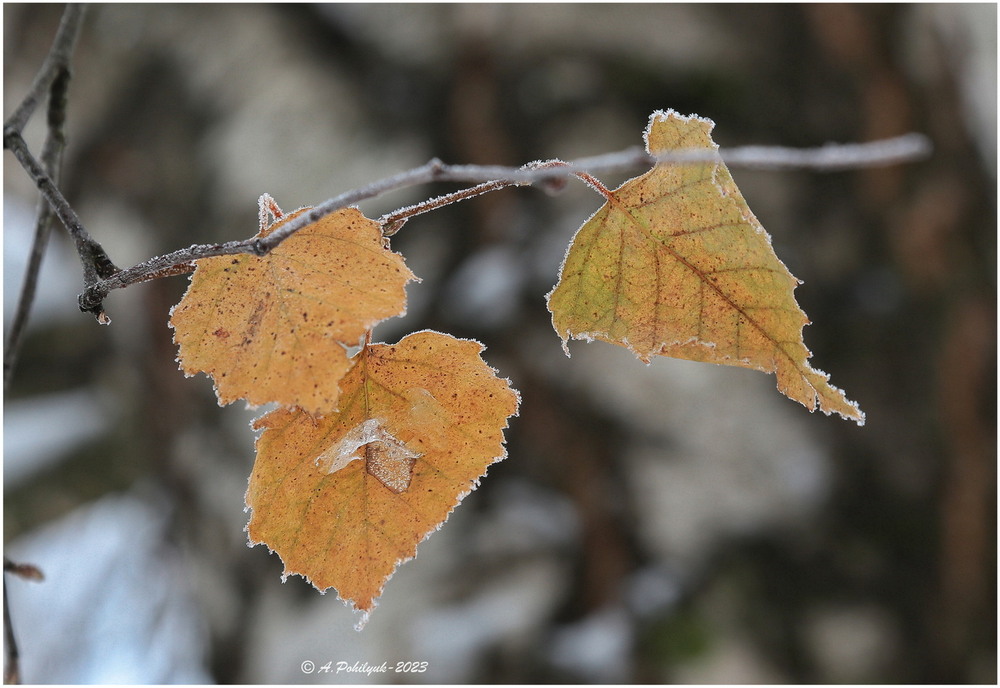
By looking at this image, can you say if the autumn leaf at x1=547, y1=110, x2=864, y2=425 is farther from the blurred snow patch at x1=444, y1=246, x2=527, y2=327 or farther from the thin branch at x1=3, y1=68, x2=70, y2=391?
the blurred snow patch at x1=444, y1=246, x2=527, y2=327

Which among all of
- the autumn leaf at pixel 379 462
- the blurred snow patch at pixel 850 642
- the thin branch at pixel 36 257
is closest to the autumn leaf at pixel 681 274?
the autumn leaf at pixel 379 462

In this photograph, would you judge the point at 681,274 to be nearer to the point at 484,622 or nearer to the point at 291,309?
the point at 291,309

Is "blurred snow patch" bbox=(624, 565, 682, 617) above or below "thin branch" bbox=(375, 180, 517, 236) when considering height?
below

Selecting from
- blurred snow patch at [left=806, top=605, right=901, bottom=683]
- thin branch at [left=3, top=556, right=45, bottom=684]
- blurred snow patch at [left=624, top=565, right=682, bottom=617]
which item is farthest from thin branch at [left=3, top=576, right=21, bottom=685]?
blurred snow patch at [left=806, top=605, right=901, bottom=683]

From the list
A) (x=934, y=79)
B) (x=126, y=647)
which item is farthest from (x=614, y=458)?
(x=126, y=647)

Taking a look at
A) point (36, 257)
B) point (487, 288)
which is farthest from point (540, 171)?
point (487, 288)

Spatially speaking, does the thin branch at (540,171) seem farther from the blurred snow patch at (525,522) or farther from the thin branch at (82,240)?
the blurred snow patch at (525,522)
